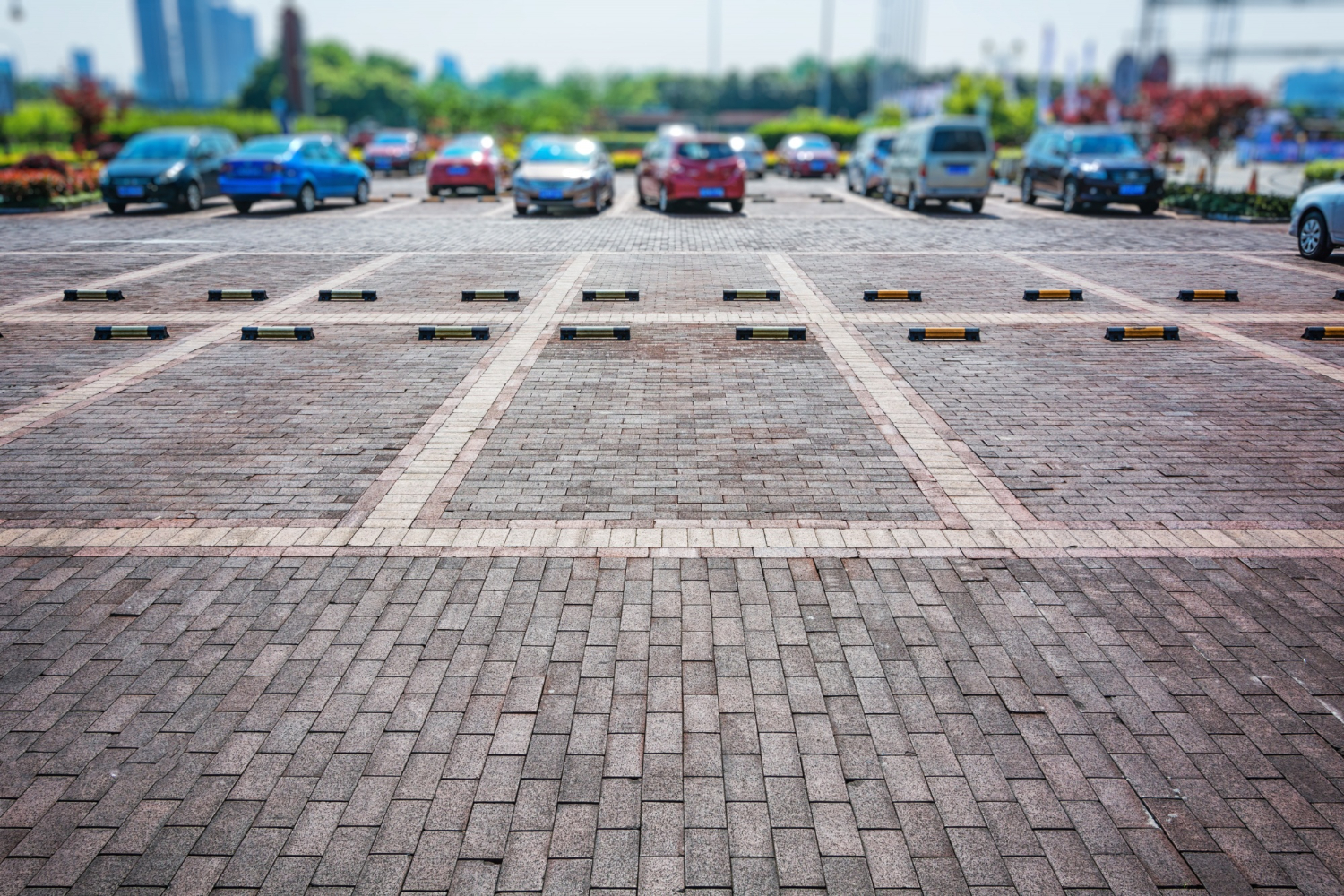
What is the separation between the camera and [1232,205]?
73.4 ft

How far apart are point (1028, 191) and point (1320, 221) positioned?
1034cm

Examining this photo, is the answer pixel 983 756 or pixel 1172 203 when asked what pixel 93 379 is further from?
pixel 1172 203

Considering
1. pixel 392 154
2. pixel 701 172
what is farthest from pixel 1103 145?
pixel 392 154

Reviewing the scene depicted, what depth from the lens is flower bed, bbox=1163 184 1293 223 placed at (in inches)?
855

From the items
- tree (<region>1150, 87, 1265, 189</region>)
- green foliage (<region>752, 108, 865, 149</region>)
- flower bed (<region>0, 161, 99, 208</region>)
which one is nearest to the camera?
flower bed (<region>0, 161, 99, 208</region>)

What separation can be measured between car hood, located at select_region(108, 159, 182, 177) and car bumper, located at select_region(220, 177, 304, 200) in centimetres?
135

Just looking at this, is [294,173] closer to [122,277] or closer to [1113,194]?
[122,277]

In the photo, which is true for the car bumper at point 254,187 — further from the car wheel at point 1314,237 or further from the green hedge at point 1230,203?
the green hedge at point 1230,203

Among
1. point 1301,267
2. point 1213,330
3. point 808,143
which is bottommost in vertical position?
point 1213,330

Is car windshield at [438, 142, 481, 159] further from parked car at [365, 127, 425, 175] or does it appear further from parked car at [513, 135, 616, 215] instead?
parked car at [365, 127, 425, 175]

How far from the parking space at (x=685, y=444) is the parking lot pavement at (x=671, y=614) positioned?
0.04 meters

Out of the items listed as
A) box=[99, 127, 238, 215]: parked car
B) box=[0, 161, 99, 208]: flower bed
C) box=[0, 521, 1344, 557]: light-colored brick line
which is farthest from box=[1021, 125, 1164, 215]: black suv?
box=[0, 161, 99, 208]: flower bed

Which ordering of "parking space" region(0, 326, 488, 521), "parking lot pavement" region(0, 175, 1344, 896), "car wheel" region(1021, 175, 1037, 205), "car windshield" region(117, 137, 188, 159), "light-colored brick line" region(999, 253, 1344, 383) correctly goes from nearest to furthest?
"parking lot pavement" region(0, 175, 1344, 896) → "parking space" region(0, 326, 488, 521) → "light-colored brick line" region(999, 253, 1344, 383) → "car windshield" region(117, 137, 188, 159) → "car wheel" region(1021, 175, 1037, 205)

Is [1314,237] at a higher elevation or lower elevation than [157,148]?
lower
